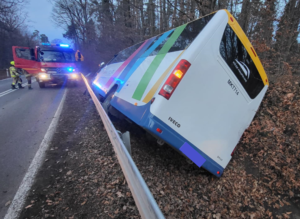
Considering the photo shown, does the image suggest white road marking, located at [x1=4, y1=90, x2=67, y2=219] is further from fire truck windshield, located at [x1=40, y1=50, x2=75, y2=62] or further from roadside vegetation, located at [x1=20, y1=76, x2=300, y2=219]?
fire truck windshield, located at [x1=40, y1=50, x2=75, y2=62]

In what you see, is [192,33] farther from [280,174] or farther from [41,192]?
[41,192]

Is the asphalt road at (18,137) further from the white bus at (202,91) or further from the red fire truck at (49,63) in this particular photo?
the red fire truck at (49,63)

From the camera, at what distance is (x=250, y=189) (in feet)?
8.92

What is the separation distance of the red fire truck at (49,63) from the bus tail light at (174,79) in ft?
35.8

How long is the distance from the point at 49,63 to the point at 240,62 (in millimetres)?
11645

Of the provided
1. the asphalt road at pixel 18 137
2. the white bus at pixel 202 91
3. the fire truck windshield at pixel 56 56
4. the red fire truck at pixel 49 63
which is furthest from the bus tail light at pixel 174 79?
the fire truck windshield at pixel 56 56

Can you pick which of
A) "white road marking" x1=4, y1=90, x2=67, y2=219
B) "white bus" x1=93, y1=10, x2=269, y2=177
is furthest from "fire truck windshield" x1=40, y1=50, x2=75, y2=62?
"white bus" x1=93, y1=10, x2=269, y2=177

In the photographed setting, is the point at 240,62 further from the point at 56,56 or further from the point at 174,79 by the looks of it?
the point at 56,56

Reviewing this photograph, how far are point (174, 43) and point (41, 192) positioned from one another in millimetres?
3111

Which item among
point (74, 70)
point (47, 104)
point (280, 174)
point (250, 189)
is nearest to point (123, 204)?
point (250, 189)

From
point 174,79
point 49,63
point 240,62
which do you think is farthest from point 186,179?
point 49,63

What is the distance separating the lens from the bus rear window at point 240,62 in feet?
8.67

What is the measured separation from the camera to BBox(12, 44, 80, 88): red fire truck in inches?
437

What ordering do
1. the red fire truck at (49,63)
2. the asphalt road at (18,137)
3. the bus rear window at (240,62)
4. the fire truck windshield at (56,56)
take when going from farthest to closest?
the fire truck windshield at (56,56), the red fire truck at (49,63), the asphalt road at (18,137), the bus rear window at (240,62)
